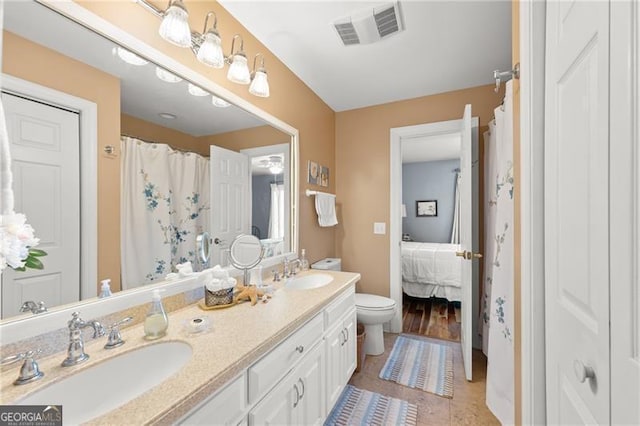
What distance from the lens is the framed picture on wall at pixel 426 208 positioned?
568cm

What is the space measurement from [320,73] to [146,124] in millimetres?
1522

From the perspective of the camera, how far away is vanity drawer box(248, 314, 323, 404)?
869 millimetres

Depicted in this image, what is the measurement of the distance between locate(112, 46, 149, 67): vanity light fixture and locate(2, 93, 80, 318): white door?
0.32 m

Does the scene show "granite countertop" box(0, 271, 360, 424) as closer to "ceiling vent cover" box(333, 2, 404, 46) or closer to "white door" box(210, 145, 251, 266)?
"white door" box(210, 145, 251, 266)

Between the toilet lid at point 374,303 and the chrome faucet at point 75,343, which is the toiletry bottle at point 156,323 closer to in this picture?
the chrome faucet at point 75,343

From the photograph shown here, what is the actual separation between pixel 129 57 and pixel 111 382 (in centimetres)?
118

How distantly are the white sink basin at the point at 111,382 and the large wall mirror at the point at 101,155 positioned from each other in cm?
26

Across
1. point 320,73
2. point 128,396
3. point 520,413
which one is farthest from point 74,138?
point 520,413

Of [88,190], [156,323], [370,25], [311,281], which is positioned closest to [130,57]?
[88,190]

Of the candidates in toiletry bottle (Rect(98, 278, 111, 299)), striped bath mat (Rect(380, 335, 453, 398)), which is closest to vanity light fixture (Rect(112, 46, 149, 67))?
toiletry bottle (Rect(98, 278, 111, 299))

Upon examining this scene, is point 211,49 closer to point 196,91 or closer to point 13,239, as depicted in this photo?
point 196,91

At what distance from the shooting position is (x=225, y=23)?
1475mm

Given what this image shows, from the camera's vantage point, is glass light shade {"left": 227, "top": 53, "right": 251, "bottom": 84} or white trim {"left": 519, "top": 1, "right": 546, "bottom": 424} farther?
glass light shade {"left": 227, "top": 53, "right": 251, "bottom": 84}

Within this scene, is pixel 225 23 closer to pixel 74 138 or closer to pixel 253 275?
pixel 74 138
